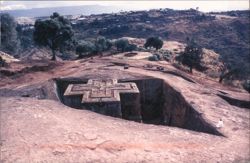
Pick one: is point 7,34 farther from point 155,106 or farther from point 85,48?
point 155,106

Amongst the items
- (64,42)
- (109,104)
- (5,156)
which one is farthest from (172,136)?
(64,42)

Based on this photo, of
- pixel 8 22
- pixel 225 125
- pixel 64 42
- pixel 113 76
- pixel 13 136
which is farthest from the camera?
pixel 8 22

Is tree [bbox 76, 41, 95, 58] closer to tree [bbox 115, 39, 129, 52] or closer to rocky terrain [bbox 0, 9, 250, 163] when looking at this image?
tree [bbox 115, 39, 129, 52]

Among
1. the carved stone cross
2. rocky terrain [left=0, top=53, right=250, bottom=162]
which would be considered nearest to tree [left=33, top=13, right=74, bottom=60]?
rocky terrain [left=0, top=53, right=250, bottom=162]

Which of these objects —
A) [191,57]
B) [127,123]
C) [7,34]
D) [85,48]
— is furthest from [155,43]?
[127,123]

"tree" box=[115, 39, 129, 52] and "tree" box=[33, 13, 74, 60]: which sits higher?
"tree" box=[33, 13, 74, 60]

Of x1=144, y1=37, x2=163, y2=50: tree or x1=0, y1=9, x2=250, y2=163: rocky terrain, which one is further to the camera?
x1=144, y1=37, x2=163, y2=50: tree

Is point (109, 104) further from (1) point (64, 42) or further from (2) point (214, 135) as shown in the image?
(1) point (64, 42)

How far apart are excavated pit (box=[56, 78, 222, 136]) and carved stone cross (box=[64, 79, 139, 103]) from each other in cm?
19

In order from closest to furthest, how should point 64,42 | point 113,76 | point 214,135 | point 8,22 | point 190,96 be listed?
point 214,135
point 190,96
point 113,76
point 64,42
point 8,22

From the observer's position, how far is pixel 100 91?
10.5m

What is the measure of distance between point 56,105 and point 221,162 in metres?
5.55

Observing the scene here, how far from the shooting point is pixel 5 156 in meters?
6.14

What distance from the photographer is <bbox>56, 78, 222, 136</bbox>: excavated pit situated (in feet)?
30.8
